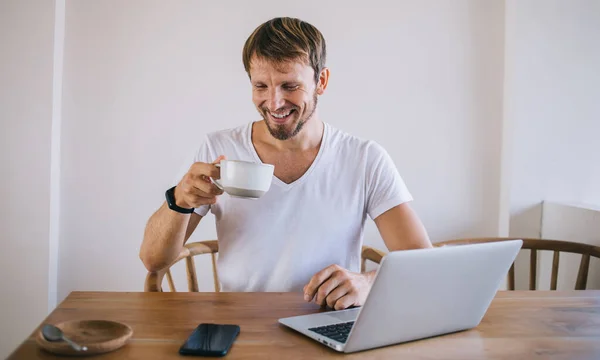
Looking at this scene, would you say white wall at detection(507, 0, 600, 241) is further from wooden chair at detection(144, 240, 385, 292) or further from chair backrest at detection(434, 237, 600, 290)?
wooden chair at detection(144, 240, 385, 292)

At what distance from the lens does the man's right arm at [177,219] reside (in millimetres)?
1269

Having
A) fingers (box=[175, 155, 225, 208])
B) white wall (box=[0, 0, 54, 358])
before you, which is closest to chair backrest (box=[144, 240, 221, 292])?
fingers (box=[175, 155, 225, 208])

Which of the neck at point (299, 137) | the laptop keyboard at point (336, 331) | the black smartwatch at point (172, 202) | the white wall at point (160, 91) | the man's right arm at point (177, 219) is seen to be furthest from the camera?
the white wall at point (160, 91)

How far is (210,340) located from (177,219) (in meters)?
0.51

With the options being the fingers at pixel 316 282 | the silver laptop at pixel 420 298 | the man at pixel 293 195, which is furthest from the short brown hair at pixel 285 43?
the silver laptop at pixel 420 298

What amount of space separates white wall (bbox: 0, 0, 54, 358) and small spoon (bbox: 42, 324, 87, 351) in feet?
6.03

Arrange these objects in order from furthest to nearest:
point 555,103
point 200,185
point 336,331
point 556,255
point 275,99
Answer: point 555,103 → point 556,255 → point 275,99 → point 200,185 → point 336,331

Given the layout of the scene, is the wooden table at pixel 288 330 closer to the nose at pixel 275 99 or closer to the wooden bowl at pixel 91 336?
the wooden bowl at pixel 91 336

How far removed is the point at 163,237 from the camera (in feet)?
4.91

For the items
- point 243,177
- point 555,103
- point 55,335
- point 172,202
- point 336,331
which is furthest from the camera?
point 555,103

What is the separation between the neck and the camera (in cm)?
171

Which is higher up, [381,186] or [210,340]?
[381,186]

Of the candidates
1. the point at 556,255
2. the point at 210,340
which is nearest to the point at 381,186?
the point at 556,255

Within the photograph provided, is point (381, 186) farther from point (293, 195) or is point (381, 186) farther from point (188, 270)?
point (188, 270)
